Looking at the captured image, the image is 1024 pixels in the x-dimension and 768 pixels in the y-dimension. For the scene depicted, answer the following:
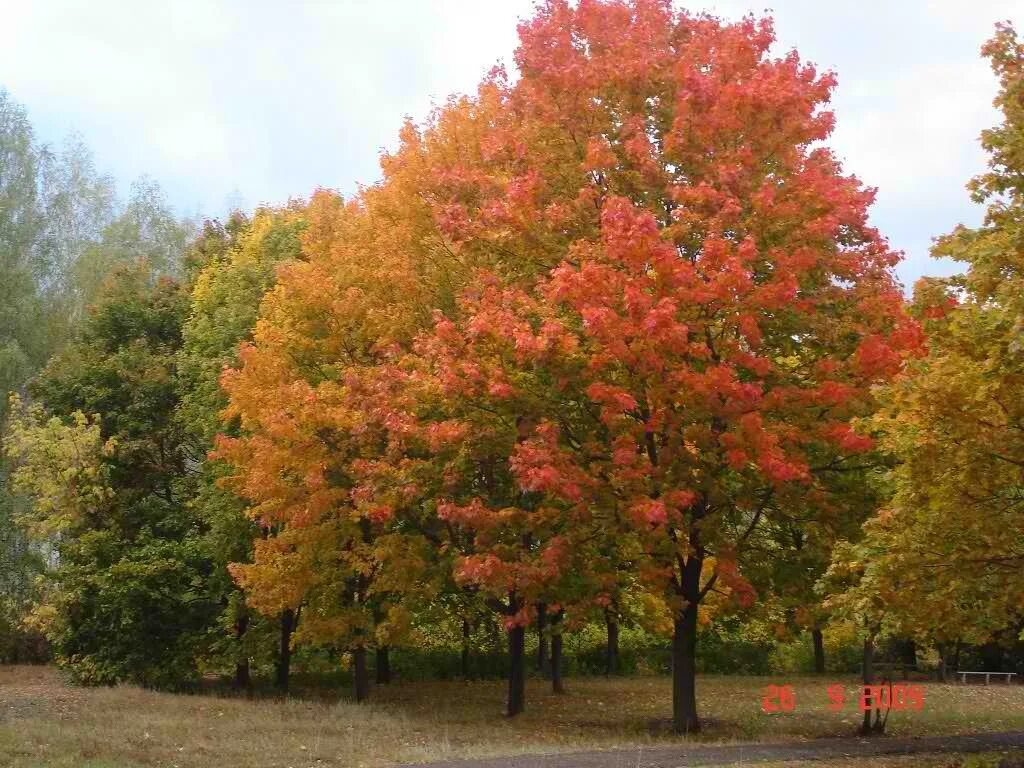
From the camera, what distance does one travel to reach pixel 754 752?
1614 centimetres

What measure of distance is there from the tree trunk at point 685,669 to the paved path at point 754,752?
226 centimetres

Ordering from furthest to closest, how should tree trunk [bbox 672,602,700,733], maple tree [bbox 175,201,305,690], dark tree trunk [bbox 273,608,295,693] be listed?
dark tree trunk [bbox 273,608,295,693] < maple tree [bbox 175,201,305,690] < tree trunk [bbox 672,602,700,733]

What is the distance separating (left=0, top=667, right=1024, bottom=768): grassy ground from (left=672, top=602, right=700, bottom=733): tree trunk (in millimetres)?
458

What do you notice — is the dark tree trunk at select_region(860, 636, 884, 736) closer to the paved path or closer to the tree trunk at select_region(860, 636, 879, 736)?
the tree trunk at select_region(860, 636, 879, 736)

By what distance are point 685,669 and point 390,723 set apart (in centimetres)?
584

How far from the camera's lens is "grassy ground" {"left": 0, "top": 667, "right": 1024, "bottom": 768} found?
16.1m

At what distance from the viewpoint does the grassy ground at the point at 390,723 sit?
16094 millimetres

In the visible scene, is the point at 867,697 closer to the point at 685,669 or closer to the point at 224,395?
the point at 685,669

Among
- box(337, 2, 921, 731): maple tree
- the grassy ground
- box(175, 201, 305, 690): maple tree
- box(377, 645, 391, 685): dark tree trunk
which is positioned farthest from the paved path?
box(377, 645, 391, 685): dark tree trunk

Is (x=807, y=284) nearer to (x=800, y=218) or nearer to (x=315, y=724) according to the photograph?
(x=800, y=218)

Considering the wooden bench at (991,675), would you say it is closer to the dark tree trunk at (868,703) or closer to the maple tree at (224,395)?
the dark tree trunk at (868,703)

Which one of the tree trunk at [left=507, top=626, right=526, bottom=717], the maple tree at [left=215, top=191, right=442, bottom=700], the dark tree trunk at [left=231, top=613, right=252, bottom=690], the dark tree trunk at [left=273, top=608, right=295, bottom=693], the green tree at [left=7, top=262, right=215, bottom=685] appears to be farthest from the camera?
the dark tree trunk at [left=231, top=613, right=252, bottom=690]

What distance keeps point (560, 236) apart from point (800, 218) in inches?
165
